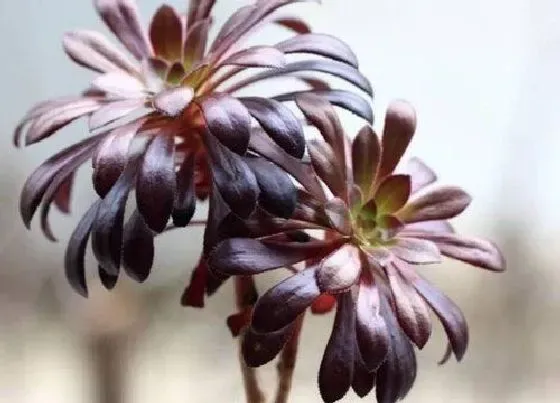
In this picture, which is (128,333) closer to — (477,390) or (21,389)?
(21,389)

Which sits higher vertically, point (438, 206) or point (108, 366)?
point (438, 206)

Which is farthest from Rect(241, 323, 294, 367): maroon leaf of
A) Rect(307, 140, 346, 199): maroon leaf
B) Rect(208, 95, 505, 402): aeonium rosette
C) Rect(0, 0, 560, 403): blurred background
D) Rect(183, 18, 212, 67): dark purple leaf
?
Rect(0, 0, 560, 403): blurred background

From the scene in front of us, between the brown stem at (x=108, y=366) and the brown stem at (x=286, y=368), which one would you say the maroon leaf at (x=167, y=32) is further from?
the brown stem at (x=108, y=366)

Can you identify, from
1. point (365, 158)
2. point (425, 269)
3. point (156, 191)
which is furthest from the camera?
point (425, 269)

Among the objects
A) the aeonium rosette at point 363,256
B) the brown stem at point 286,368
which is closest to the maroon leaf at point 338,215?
the aeonium rosette at point 363,256

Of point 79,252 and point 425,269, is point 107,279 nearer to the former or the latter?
point 79,252

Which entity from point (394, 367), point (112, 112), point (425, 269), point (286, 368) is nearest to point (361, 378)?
point (394, 367)
